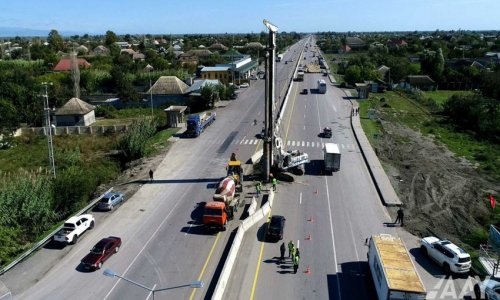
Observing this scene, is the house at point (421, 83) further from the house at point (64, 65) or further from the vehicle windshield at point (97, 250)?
the vehicle windshield at point (97, 250)

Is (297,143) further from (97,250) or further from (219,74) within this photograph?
(219,74)

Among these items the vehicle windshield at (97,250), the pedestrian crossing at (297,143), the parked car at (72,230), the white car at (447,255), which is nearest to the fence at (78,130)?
the pedestrian crossing at (297,143)

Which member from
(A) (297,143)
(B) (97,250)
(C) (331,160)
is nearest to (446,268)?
(C) (331,160)

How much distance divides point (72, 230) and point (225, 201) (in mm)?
11674

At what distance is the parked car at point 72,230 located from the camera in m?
30.2

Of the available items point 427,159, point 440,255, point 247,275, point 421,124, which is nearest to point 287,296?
point 247,275

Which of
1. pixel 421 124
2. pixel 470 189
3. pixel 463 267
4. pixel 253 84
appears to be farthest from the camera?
pixel 253 84

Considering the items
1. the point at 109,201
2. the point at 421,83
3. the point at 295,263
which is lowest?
the point at 295,263

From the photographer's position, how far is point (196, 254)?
95.6 ft

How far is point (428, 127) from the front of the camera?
6806cm

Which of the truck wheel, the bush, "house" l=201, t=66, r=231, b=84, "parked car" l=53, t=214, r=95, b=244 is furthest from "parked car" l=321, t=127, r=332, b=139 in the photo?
"house" l=201, t=66, r=231, b=84

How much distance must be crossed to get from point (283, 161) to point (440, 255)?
20.0m

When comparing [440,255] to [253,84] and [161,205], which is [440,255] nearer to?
[161,205]

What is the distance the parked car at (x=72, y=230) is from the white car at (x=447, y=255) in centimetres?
2462
